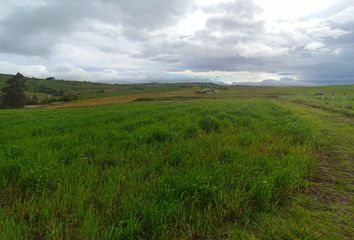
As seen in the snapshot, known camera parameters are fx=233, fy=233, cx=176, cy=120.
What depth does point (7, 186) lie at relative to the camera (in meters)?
4.10

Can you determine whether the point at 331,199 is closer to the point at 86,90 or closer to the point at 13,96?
the point at 13,96

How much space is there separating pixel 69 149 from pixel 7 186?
6.65 ft

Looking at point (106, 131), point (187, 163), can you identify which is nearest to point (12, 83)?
point (106, 131)

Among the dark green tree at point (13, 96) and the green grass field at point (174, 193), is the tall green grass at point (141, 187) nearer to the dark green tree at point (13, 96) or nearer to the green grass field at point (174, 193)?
the green grass field at point (174, 193)

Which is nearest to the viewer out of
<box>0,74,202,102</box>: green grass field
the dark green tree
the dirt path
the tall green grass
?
the tall green grass

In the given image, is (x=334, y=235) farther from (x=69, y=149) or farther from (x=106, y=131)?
(x=106, y=131)

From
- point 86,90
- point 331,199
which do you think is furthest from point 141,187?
point 86,90

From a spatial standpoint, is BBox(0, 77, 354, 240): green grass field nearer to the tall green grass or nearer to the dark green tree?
the tall green grass

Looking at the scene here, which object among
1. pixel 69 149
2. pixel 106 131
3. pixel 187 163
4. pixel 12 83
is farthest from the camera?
pixel 12 83

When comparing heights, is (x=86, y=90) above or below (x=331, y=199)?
below

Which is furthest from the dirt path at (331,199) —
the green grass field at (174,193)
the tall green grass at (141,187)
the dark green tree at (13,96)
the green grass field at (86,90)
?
the green grass field at (86,90)

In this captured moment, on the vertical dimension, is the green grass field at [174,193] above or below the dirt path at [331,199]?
above

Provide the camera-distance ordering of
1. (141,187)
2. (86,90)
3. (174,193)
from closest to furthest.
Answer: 1. (174,193)
2. (141,187)
3. (86,90)

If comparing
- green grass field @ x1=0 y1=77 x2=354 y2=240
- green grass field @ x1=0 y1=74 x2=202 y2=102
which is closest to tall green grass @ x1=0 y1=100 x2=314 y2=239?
green grass field @ x1=0 y1=77 x2=354 y2=240
